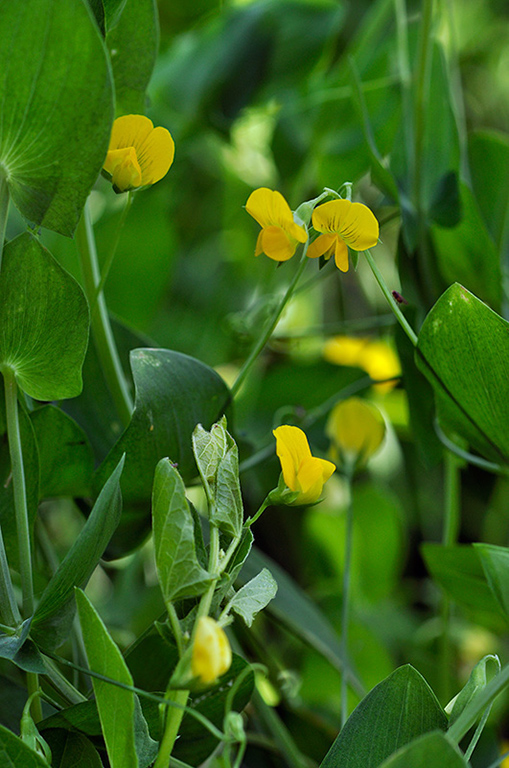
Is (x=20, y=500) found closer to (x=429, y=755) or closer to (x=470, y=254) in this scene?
(x=429, y=755)

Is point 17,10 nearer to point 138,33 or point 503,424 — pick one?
point 138,33

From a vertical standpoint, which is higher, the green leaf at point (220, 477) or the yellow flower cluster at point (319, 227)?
the yellow flower cluster at point (319, 227)

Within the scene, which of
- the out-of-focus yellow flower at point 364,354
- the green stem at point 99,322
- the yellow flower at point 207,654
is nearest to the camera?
the yellow flower at point 207,654

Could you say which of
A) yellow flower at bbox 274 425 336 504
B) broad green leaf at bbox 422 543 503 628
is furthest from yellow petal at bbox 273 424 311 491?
broad green leaf at bbox 422 543 503 628

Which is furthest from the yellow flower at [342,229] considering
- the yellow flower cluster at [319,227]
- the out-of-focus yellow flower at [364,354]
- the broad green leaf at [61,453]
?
the out-of-focus yellow flower at [364,354]

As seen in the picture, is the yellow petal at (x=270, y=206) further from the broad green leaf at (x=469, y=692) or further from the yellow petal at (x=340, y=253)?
the broad green leaf at (x=469, y=692)

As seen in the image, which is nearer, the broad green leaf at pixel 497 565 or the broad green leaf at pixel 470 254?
the broad green leaf at pixel 497 565

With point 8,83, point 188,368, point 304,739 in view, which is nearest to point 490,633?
point 304,739
